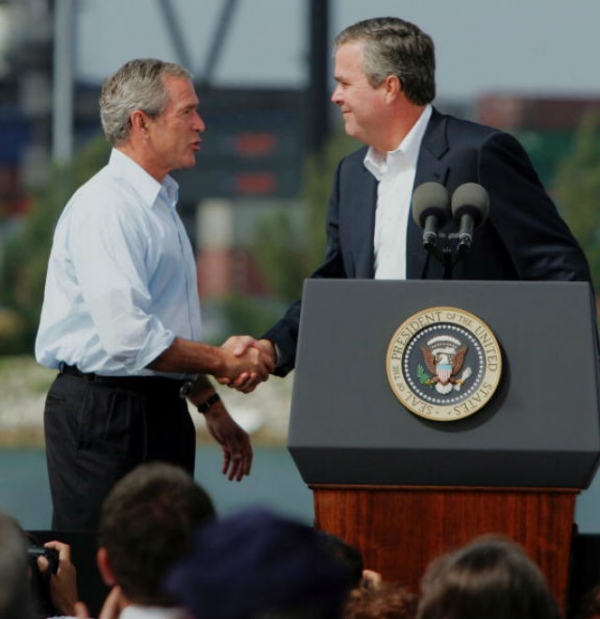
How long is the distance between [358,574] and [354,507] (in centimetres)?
19

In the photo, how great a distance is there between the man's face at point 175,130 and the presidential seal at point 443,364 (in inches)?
34.1

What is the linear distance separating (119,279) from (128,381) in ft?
0.68

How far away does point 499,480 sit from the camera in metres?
2.71

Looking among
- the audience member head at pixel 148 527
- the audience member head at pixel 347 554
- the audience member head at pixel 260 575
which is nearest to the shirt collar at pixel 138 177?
the audience member head at pixel 347 554

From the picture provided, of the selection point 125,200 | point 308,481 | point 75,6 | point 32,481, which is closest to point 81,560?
point 308,481

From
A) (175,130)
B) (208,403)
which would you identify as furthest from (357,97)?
(208,403)

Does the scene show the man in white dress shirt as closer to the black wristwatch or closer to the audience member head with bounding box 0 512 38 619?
the black wristwatch

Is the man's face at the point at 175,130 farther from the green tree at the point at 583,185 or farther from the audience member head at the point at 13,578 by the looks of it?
the green tree at the point at 583,185

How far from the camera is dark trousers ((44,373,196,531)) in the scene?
3.28 meters

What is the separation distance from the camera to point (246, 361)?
11.1ft

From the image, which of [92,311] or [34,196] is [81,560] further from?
[34,196]

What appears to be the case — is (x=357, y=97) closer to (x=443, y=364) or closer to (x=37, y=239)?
(x=443, y=364)

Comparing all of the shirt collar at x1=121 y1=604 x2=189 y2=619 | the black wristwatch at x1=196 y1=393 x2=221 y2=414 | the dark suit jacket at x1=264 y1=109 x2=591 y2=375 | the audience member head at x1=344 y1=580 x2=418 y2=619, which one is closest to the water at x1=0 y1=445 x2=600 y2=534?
the black wristwatch at x1=196 y1=393 x2=221 y2=414

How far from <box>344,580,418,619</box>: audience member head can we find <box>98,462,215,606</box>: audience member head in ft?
0.75
